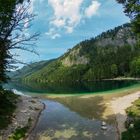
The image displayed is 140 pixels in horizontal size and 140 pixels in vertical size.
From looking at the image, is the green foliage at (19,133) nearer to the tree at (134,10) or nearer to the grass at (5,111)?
the grass at (5,111)

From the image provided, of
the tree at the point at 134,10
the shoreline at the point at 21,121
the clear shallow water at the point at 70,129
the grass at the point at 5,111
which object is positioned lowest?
the clear shallow water at the point at 70,129

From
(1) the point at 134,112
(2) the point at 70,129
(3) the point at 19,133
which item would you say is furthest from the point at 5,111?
(1) the point at 134,112

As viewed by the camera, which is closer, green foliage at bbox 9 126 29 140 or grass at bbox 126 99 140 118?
green foliage at bbox 9 126 29 140

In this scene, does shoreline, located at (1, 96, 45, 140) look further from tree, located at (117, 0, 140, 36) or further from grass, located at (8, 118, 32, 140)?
tree, located at (117, 0, 140, 36)

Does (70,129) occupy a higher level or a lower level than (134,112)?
lower

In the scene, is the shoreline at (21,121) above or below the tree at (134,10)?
below

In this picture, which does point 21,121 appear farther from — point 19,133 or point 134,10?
point 134,10

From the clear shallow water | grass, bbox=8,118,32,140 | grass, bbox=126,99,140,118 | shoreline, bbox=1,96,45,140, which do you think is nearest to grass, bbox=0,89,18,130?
shoreline, bbox=1,96,45,140

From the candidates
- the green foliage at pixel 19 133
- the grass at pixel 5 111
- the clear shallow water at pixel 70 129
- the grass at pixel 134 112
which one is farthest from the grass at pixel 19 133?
the grass at pixel 134 112

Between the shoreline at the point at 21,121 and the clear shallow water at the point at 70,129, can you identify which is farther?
the shoreline at the point at 21,121

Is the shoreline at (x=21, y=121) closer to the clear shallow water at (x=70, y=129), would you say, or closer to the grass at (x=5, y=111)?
the grass at (x=5, y=111)

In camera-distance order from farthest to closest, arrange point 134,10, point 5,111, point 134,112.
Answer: point 134,112 < point 5,111 < point 134,10

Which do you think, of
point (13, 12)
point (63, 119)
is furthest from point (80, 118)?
point (13, 12)

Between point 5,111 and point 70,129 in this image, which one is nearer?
point 70,129
